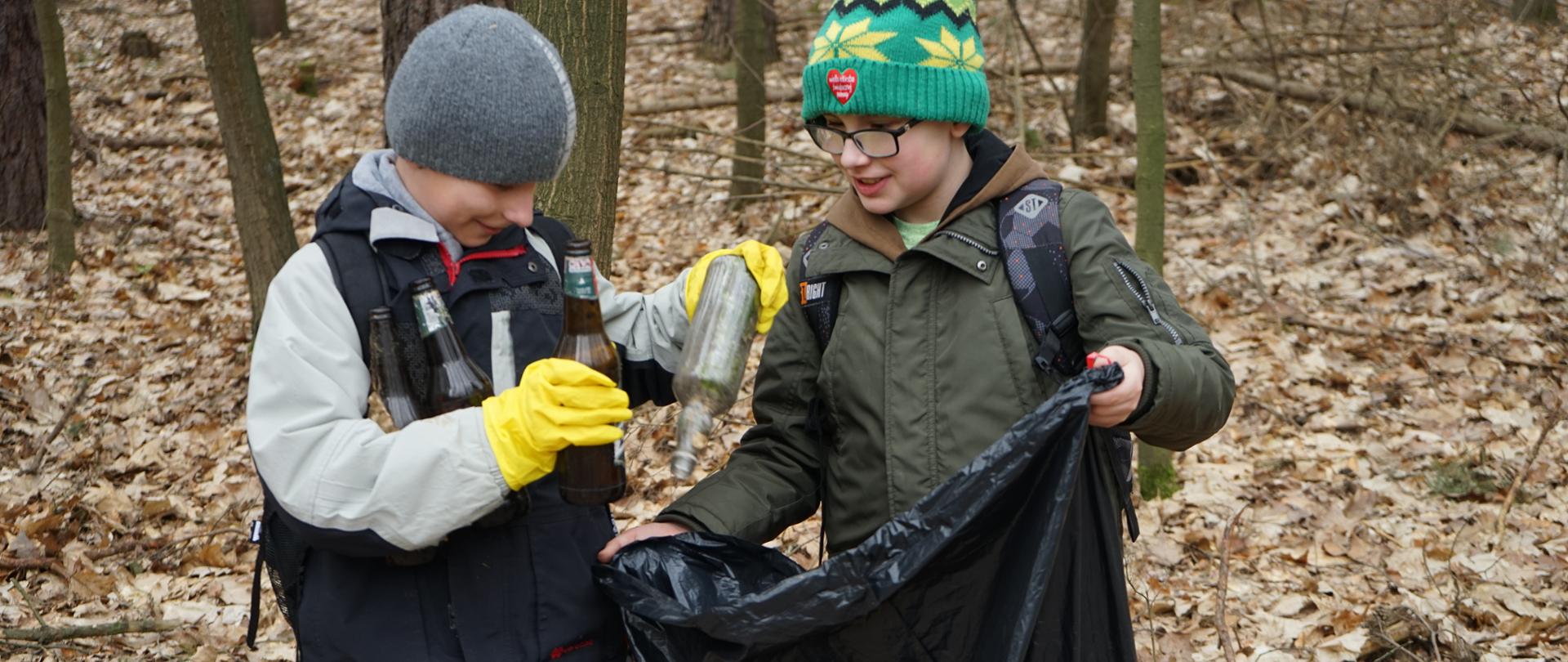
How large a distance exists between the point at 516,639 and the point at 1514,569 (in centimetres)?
394

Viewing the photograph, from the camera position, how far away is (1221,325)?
22.8 ft

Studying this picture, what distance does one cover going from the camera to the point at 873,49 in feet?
8.43

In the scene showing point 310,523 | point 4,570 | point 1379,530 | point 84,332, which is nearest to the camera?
point 310,523

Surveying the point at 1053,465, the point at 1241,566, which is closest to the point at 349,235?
the point at 1053,465

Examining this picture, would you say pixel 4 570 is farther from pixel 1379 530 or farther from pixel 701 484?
pixel 1379 530

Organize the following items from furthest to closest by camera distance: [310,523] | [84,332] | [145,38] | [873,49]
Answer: [145,38]
[84,332]
[873,49]
[310,523]

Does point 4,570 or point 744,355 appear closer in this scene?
point 744,355

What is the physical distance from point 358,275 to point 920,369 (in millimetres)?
1126

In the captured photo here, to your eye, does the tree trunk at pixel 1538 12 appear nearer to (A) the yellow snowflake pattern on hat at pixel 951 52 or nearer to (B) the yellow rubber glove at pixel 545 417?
(A) the yellow snowflake pattern on hat at pixel 951 52

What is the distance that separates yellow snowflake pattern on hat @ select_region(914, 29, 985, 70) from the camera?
8.45 ft

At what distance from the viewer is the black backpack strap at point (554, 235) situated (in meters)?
2.56

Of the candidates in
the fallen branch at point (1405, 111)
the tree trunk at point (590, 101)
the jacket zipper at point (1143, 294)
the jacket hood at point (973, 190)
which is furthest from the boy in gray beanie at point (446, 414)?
the fallen branch at point (1405, 111)

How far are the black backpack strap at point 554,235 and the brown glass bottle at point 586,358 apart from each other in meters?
0.12

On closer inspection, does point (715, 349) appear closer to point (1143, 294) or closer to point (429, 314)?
point (429, 314)
